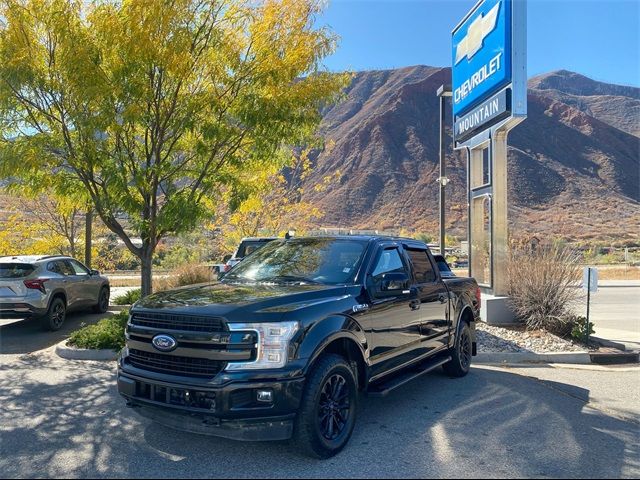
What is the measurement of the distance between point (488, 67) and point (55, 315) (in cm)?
992

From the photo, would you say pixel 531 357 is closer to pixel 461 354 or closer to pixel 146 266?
pixel 461 354

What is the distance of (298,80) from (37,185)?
4818 millimetres

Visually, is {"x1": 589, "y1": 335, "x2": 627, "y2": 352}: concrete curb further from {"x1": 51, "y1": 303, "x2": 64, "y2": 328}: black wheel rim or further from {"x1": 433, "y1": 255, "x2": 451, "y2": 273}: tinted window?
{"x1": 51, "y1": 303, "x2": 64, "y2": 328}: black wheel rim

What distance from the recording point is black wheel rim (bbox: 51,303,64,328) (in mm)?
10392

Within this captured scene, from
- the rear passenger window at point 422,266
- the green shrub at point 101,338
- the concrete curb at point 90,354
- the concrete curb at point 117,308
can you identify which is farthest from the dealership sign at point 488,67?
the concrete curb at point 117,308

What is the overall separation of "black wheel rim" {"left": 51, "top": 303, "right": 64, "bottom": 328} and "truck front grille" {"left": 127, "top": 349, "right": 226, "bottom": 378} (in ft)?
23.0

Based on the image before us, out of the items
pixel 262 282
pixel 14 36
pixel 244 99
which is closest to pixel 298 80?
pixel 244 99

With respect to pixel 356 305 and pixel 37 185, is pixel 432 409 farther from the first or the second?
pixel 37 185

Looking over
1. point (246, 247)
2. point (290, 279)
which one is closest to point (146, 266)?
point (246, 247)

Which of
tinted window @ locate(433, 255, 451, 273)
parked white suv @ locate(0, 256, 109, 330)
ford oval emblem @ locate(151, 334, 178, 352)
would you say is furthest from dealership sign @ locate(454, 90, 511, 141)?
parked white suv @ locate(0, 256, 109, 330)

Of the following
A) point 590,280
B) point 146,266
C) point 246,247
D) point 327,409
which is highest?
point 246,247

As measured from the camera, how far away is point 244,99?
8.91 meters

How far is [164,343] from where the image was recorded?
162 inches

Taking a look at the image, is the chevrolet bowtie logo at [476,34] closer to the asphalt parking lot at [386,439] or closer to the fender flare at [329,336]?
the asphalt parking lot at [386,439]
